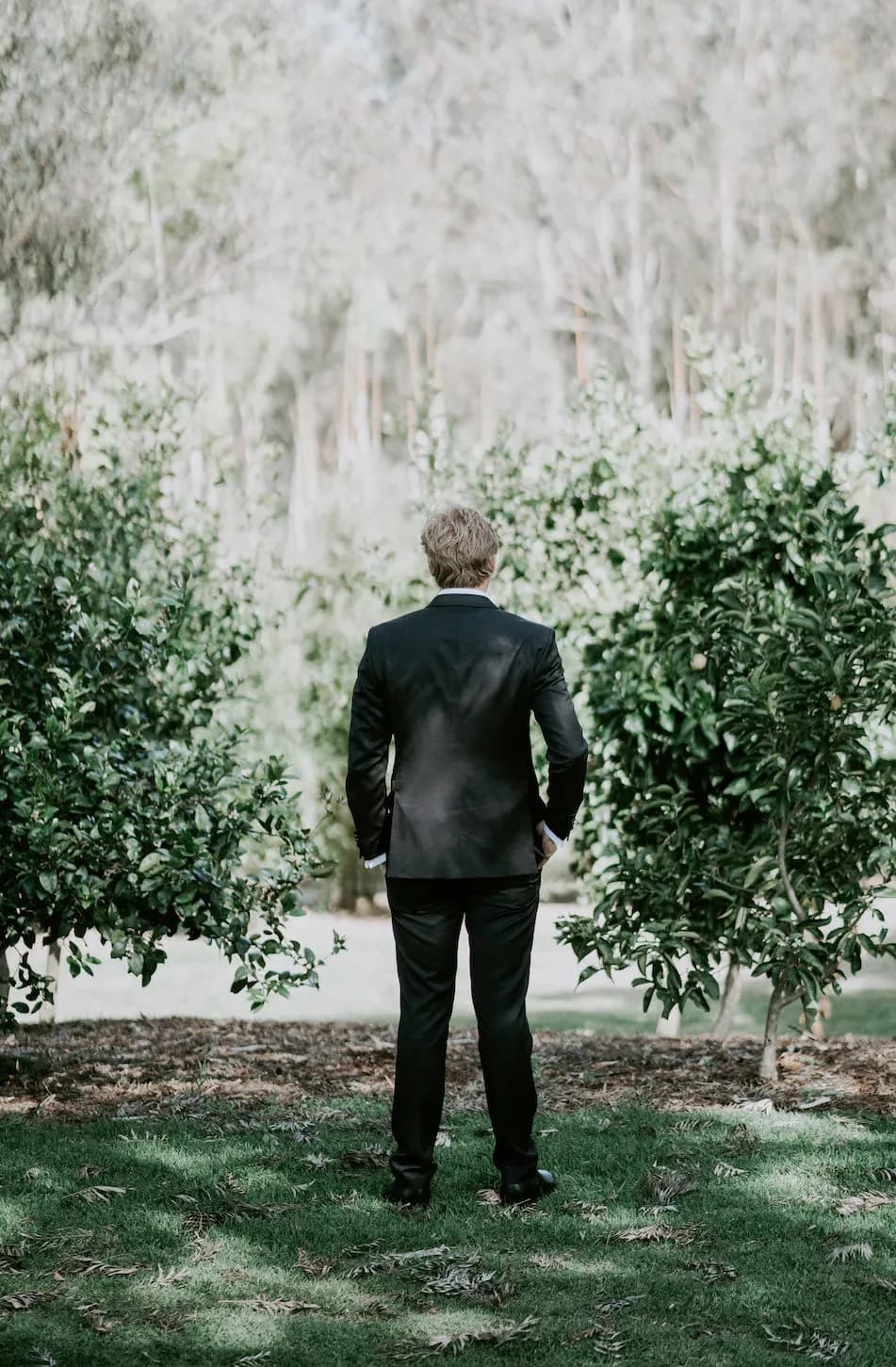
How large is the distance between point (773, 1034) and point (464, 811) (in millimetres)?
2233

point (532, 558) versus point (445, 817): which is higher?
point (532, 558)

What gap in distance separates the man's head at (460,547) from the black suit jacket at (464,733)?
8cm

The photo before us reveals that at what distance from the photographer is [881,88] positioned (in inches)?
1075

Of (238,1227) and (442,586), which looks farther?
(442,586)

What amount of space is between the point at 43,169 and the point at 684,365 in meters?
16.9

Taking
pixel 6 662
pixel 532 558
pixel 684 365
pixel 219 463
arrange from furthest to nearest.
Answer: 1. pixel 684 365
2. pixel 219 463
3. pixel 532 558
4. pixel 6 662

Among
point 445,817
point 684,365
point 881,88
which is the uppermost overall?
point 881,88

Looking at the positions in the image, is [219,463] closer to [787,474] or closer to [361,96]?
[787,474]

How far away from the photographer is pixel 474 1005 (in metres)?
3.93

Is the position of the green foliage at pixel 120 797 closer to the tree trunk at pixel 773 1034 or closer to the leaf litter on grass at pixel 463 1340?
the tree trunk at pixel 773 1034

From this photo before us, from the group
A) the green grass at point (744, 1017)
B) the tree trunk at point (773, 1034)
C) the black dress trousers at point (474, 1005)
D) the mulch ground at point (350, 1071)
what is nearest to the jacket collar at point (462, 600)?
the black dress trousers at point (474, 1005)

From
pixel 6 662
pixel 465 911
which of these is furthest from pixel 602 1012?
pixel 465 911

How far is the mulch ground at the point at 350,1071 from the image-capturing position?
5133mm

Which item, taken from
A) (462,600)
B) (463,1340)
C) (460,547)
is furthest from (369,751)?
(463,1340)
